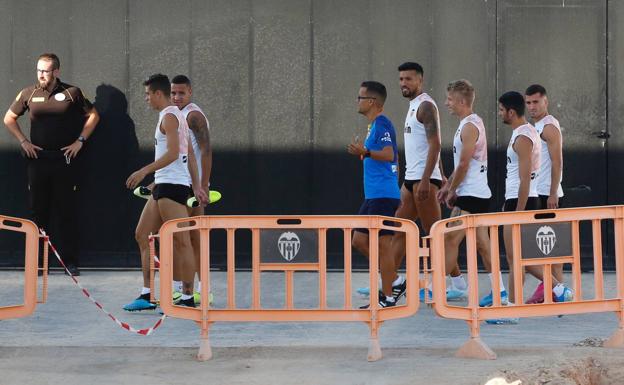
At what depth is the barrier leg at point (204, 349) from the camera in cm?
874

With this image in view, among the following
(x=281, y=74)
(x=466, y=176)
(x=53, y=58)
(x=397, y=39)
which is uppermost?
(x=397, y=39)

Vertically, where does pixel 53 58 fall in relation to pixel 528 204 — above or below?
above

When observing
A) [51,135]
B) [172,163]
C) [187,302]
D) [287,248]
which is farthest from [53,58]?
[287,248]

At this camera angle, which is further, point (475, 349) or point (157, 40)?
point (157, 40)

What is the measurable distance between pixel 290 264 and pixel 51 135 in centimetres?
519

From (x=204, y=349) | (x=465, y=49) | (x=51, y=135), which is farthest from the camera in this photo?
(x=465, y=49)

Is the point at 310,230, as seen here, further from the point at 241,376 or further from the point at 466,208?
the point at 466,208

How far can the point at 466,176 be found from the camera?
11.0 m

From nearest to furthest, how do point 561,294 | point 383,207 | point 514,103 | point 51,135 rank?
1. point 561,294
2. point 514,103
3. point 383,207
4. point 51,135

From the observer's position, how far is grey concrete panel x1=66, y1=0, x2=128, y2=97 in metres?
13.6

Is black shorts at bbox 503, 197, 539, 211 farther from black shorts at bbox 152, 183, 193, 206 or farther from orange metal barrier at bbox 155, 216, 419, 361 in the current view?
black shorts at bbox 152, 183, 193, 206

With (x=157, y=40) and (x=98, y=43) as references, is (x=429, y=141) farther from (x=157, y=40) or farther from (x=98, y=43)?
(x=98, y=43)

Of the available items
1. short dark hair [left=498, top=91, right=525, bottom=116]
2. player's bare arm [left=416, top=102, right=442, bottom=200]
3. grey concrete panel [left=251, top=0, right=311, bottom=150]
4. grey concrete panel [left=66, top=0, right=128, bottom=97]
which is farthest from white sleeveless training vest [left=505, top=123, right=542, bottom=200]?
grey concrete panel [left=66, top=0, right=128, bottom=97]

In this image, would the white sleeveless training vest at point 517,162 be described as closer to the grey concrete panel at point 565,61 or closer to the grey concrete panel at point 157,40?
the grey concrete panel at point 565,61
